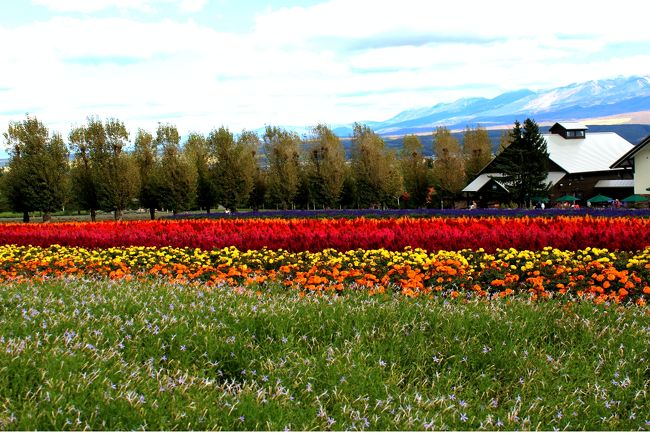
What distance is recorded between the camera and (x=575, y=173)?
60.8 m

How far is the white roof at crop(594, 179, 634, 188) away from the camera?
196 feet

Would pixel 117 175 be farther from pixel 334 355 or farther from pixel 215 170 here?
pixel 334 355

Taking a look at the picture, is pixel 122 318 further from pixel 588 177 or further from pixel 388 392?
pixel 588 177

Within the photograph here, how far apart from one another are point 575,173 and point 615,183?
13.1ft

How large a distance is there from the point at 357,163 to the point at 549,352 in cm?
5697

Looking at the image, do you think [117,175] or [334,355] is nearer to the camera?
[334,355]

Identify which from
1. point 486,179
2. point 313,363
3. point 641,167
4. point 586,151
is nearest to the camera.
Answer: point 313,363

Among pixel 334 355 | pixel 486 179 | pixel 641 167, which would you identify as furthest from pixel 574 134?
pixel 334 355

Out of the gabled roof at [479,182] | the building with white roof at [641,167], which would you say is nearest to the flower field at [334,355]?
the building with white roof at [641,167]

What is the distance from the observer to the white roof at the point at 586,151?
62.1 metres

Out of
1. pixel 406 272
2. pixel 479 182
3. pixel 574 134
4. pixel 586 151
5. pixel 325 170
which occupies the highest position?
pixel 574 134

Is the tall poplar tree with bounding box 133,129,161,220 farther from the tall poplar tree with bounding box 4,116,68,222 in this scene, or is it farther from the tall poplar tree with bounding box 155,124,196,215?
the tall poplar tree with bounding box 4,116,68,222

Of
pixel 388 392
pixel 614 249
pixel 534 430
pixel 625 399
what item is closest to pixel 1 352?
pixel 388 392

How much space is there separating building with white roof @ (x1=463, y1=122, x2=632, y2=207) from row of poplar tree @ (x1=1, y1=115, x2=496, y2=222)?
3.17 m
